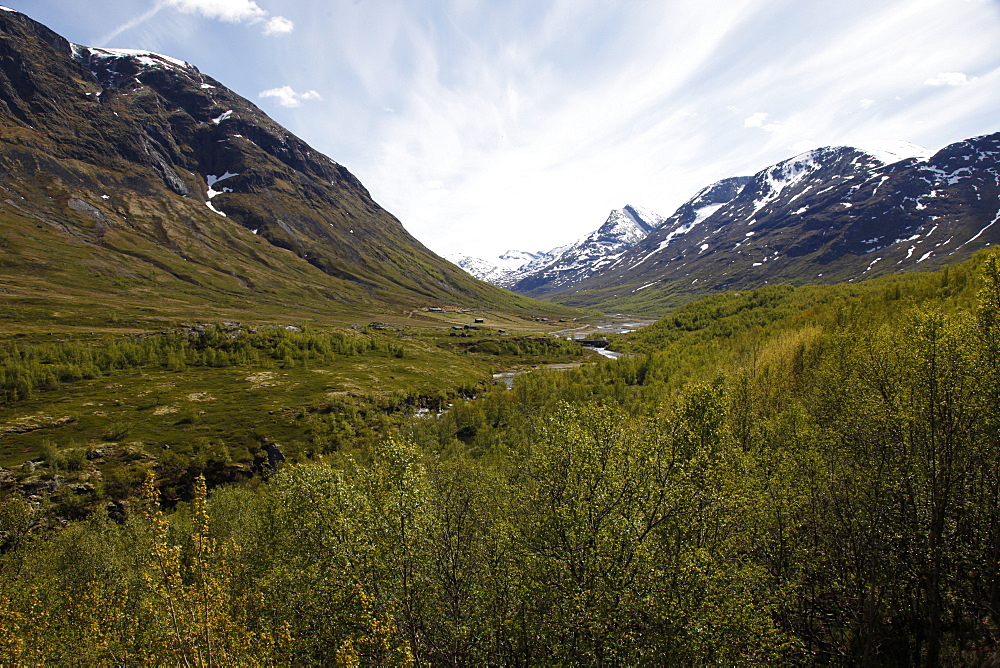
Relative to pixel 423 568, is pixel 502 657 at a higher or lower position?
lower

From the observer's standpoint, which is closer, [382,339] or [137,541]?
[137,541]

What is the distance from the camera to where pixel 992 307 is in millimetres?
21828

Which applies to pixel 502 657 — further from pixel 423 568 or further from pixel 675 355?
pixel 675 355

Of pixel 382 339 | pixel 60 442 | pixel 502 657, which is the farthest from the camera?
pixel 382 339

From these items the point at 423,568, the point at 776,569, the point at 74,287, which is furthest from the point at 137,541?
the point at 74,287

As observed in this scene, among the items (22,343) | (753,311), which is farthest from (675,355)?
(22,343)

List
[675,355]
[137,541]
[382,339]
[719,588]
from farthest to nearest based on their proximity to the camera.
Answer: [382,339] < [675,355] < [137,541] < [719,588]

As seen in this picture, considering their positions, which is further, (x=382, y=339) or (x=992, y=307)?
(x=382, y=339)

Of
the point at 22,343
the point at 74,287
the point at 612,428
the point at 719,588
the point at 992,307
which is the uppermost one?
the point at 74,287

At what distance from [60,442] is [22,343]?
68.3 m

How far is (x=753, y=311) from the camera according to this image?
151750 mm

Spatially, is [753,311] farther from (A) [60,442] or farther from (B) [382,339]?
(A) [60,442]

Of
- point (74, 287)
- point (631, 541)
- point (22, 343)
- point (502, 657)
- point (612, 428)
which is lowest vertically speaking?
point (502, 657)

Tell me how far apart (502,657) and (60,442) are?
10709 centimetres
